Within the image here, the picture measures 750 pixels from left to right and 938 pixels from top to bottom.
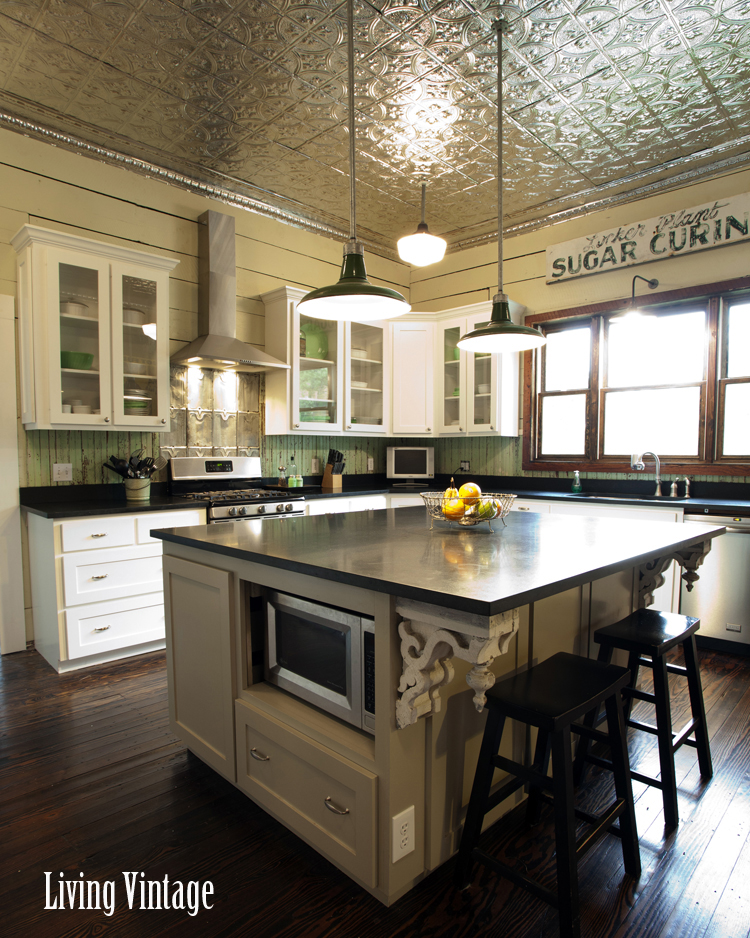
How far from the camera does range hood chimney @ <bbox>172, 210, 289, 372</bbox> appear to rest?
13.2 ft

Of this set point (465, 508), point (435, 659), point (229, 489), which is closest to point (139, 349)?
point (229, 489)

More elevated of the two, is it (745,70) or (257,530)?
(745,70)

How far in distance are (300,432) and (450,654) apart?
337 cm

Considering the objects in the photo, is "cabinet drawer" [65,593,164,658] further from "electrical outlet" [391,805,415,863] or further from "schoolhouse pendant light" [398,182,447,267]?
"schoolhouse pendant light" [398,182,447,267]

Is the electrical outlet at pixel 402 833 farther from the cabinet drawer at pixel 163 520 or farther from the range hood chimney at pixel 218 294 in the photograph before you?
the range hood chimney at pixel 218 294

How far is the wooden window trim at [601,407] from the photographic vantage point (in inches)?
152

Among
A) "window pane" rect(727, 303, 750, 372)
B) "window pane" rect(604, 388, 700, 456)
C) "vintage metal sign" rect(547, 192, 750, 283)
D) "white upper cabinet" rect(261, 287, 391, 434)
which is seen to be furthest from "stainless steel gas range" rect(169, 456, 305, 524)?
"window pane" rect(727, 303, 750, 372)

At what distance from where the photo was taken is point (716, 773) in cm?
208

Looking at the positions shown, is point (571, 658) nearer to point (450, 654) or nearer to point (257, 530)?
point (450, 654)

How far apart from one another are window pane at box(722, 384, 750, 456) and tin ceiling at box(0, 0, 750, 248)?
155 cm

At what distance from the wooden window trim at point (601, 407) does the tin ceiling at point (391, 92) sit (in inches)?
32.9

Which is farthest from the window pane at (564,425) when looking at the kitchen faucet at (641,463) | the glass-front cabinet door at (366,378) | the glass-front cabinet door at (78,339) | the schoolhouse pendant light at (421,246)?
the glass-front cabinet door at (78,339)

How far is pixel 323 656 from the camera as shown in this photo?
5.37 feet

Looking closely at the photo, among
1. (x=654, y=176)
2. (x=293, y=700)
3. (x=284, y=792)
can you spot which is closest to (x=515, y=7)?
(x=654, y=176)
